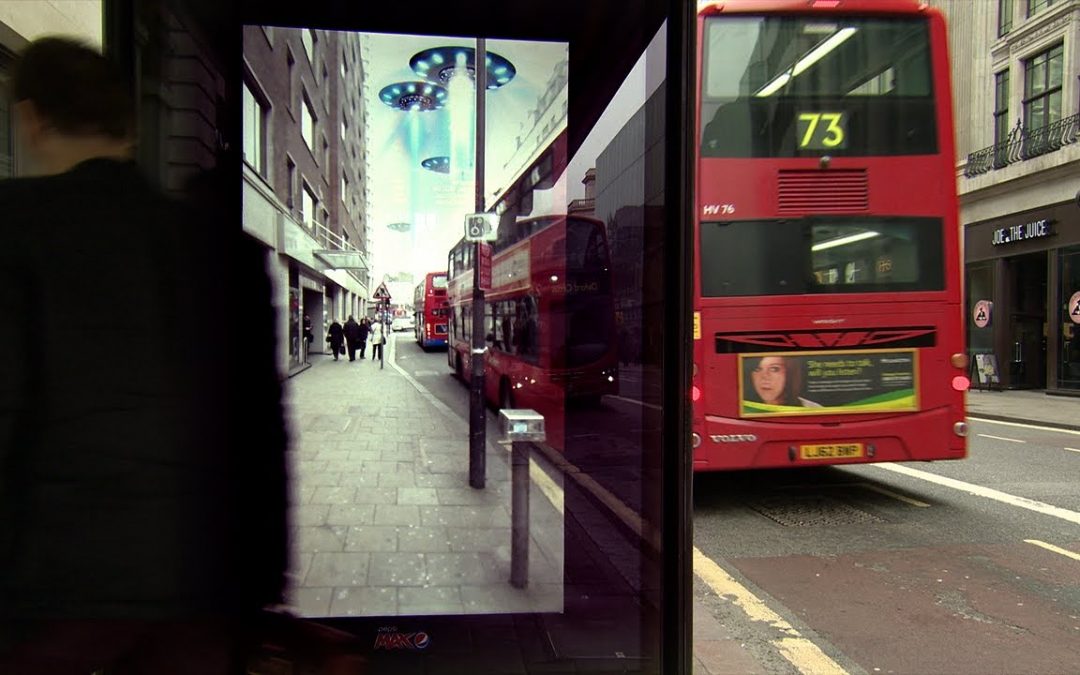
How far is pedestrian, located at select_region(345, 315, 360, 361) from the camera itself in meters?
3.16

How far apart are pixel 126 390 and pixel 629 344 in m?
1.37

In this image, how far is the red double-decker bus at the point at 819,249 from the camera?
4.84 m

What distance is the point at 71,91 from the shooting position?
1.08 m

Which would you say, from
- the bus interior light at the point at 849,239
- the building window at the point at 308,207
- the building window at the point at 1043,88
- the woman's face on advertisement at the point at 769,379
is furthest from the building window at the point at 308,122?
the building window at the point at 1043,88

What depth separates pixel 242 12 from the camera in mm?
2162

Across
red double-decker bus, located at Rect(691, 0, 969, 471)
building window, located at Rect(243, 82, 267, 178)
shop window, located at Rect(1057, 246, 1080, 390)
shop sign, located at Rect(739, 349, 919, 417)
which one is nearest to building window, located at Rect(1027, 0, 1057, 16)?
shop window, located at Rect(1057, 246, 1080, 390)

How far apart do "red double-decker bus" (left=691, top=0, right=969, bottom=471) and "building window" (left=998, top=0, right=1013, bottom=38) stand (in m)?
15.4

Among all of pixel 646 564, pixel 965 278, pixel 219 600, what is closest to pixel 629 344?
pixel 646 564

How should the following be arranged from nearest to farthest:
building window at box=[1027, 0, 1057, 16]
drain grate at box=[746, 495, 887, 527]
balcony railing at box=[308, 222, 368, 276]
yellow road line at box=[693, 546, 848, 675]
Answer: yellow road line at box=[693, 546, 848, 675] < balcony railing at box=[308, 222, 368, 276] < drain grate at box=[746, 495, 887, 527] < building window at box=[1027, 0, 1057, 16]

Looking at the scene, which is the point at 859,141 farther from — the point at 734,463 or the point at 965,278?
the point at 965,278

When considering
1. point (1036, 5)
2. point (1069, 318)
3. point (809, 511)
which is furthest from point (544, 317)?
point (1036, 5)

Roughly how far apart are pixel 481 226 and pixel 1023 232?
57.4 feet

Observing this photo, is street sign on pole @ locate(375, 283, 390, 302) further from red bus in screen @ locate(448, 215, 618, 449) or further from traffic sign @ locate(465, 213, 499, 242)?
traffic sign @ locate(465, 213, 499, 242)

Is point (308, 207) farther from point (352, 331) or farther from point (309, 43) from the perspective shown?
point (352, 331)
